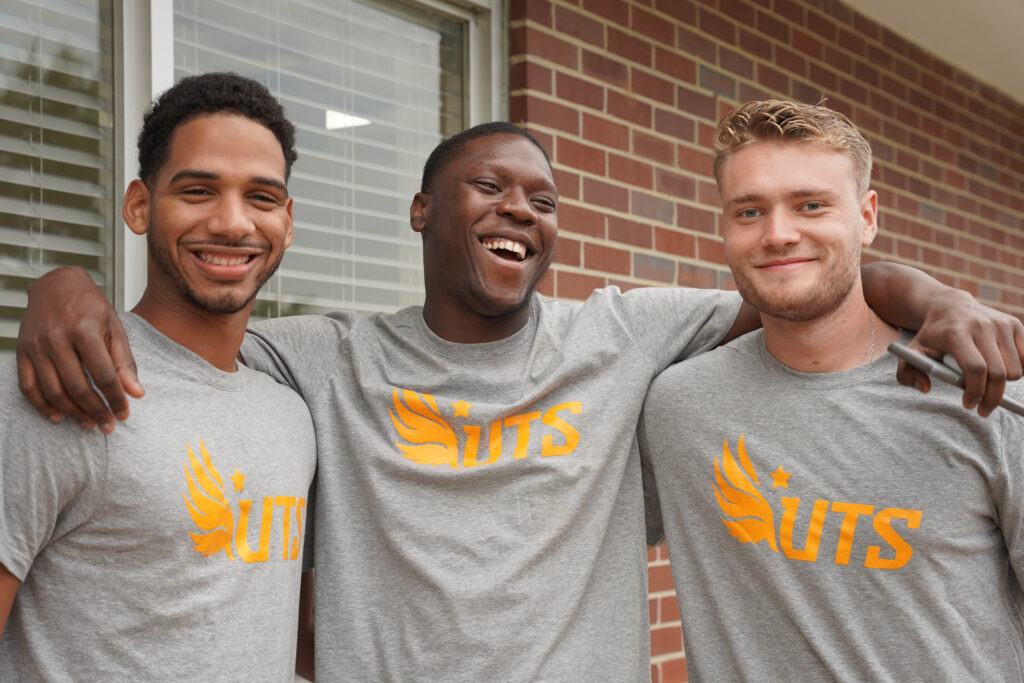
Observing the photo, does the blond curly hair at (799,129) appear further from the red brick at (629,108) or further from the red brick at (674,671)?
the red brick at (674,671)

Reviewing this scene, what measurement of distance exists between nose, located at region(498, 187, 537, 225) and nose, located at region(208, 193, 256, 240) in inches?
25.3

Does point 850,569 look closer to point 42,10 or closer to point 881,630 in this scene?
point 881,630

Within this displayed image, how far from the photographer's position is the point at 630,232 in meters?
4.00

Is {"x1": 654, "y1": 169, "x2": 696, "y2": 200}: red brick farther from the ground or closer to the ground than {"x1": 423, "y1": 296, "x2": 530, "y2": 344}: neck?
farther from the ground

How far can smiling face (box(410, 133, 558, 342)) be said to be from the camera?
8.39 ft

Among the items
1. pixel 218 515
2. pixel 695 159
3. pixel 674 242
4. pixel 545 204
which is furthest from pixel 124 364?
pixel 695 159

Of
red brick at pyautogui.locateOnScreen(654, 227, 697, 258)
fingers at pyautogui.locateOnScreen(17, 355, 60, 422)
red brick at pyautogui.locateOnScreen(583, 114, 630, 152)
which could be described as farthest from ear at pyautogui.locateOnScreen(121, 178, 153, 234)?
red brick at pyautogui.locateOnScreen(654, 227, 697, 258)

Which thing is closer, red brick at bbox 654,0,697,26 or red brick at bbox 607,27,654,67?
red brick at bbox 607,27,654,67

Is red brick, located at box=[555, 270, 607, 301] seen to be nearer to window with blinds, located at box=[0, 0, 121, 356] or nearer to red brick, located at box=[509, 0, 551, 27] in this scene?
red brick, located at box=[509, 0, 551, 27]

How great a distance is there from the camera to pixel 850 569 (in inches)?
84.4

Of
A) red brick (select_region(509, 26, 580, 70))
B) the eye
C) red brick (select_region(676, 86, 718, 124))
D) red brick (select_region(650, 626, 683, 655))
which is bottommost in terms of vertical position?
red brick (select_region(650, 626, 683, 655))

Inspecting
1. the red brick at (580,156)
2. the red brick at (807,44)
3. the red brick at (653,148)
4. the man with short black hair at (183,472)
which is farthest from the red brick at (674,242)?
the man with short black hair at (183,472)

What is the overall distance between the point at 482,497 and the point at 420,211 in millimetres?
829

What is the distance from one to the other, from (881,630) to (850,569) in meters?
0.13
